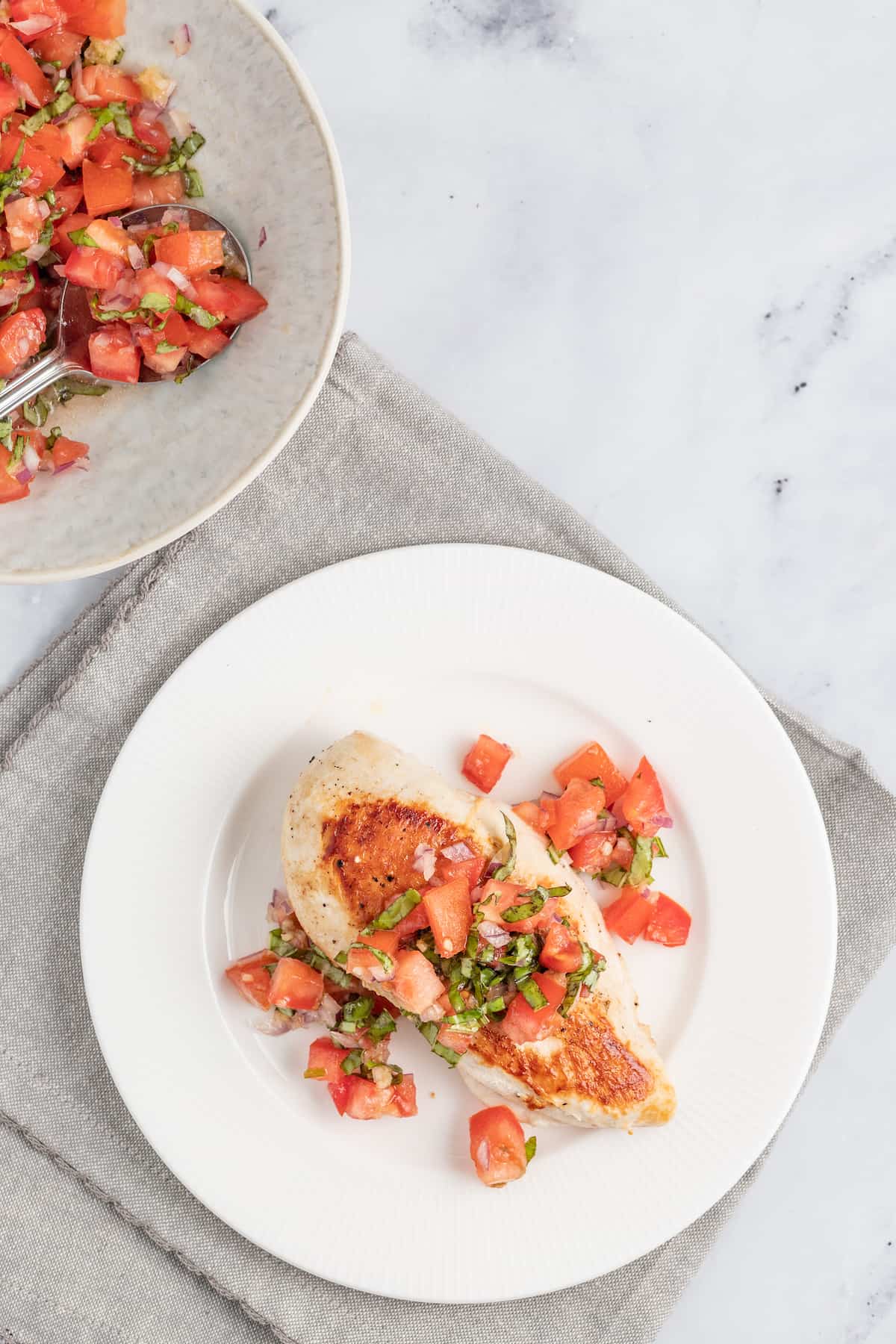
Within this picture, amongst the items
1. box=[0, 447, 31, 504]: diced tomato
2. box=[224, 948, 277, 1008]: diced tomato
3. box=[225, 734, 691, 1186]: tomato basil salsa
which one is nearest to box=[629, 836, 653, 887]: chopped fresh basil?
box=[225, 734, 691, 1186]: tomato basil salsa

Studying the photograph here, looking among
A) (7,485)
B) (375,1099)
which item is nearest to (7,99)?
(7,485)

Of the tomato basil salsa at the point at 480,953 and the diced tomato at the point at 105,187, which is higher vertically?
the diced tomato at the point at 105,187

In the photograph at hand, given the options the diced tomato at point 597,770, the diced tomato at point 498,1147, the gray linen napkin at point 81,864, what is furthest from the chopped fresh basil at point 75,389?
the diced tomato at point 498,1147

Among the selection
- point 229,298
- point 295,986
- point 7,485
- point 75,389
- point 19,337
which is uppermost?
point 229,298

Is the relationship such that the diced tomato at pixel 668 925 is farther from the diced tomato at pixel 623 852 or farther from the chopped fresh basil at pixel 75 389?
the chopped fresh basil at pixel 75 389

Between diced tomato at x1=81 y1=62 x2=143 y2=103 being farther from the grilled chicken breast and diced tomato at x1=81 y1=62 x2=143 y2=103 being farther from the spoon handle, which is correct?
the grilled chicken breast

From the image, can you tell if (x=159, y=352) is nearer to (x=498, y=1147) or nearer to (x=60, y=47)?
(x=60, y=47)

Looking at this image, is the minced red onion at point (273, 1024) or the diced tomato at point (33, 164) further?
the minced red onion at point (273, 1024)

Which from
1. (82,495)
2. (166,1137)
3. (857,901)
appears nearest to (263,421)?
(82,495)
